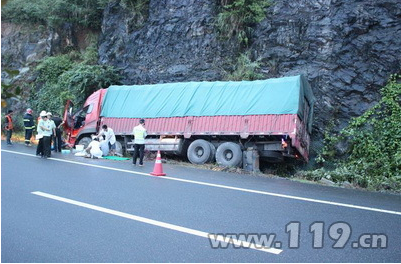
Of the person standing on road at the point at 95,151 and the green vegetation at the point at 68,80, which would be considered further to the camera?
the green vegetation at the point at 68,80

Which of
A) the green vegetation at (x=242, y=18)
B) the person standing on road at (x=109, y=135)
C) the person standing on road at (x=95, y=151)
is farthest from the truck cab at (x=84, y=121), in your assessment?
the green vegetation at (x=242, y=18)

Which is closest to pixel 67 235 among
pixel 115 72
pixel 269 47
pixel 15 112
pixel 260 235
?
pixel 260 235

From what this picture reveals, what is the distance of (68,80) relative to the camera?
22.0m

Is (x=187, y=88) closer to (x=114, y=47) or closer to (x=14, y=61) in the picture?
(x=114, y=47)

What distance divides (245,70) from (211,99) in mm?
4301

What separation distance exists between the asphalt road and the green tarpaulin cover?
13.6 ft

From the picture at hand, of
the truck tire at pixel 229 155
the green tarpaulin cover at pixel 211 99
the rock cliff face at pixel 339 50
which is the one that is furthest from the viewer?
the rock cliff face at pixel 339 50

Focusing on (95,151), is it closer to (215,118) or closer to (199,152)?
(199,152)

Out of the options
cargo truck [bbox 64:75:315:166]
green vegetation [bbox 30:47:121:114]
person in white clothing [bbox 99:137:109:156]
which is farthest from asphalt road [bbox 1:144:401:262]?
green vegetation [bbox 30:47:121:114]

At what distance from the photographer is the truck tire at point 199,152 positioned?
43.5 ft

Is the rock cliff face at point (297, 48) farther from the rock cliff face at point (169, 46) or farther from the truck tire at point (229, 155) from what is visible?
the truck tire at point (229, 155)

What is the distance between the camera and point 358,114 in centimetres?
1434

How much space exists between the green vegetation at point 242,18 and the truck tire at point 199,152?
7.23m

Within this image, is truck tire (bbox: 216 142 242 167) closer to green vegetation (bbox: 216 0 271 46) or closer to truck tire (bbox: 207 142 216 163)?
truck tire (bbox: 207 142 216 163)
